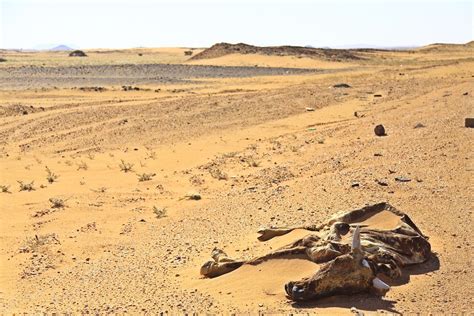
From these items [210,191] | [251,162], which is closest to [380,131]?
[251,162]

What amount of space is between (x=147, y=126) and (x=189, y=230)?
34.3 feet

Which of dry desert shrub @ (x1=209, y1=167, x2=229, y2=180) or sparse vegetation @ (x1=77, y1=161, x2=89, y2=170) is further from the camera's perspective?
sparse vegetation @ (x1=77, y1=161, x2=89, y2=170)

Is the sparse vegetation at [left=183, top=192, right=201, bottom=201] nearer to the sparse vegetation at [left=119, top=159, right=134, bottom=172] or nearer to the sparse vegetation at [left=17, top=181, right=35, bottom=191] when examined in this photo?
the sparse vegetation at [left=119, top=159, right=134, bottom=172]

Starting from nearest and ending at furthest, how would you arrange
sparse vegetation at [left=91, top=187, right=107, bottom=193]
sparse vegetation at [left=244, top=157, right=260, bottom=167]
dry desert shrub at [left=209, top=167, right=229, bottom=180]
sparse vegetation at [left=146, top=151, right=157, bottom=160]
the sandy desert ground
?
the sandy desert ground → sparse vegetation at [left=91, top=187, right=107, bottom=193] → dry desert shrub at [left=209, top=167, right=229, bottom=180] → sparse vegetation at [left=244, top=157, right=260, bottom=167] → sparse vegetation at [left=146, top=151, right=157, bottom=160]

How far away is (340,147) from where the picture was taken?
1430 centimetres

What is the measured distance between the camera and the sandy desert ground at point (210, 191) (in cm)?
663

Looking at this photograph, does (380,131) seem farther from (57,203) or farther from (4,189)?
(4,189)

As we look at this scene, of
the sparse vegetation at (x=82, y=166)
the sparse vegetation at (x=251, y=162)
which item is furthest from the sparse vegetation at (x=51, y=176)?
the sparse vegetation at (x=251, y=162)

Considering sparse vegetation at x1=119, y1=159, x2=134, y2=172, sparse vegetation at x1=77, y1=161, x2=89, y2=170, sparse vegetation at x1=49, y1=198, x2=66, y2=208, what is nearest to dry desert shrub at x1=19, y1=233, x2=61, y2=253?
sparse vegetation at x1=49, y1=198, x2=66, y2=208

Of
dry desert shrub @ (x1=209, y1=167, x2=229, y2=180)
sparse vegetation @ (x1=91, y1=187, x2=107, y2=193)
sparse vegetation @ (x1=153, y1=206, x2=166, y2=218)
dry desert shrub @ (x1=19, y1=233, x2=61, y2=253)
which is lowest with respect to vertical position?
dry desert shrub @ (x1=19, y1=233, x2=61, y2=253)

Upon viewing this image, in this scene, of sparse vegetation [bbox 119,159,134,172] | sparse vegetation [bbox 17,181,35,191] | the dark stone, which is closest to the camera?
sparse vegetation [bbox 17,181,35,191]

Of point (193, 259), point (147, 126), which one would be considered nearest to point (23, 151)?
point (147, 126)

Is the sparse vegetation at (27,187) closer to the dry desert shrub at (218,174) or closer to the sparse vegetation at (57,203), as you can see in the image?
the sparse vegetation at (57,203)

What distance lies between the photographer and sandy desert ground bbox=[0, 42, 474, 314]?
6633 millimetres
